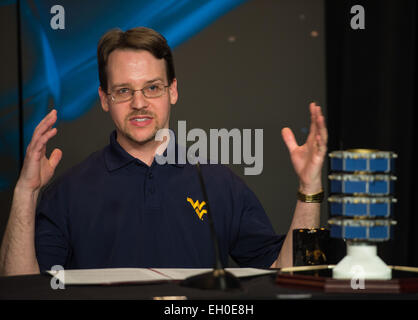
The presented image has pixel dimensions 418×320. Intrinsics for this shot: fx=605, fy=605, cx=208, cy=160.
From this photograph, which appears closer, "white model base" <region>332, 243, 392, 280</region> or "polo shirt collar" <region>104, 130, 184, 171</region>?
"white model base" <region>332, 243, 392, 280</region>

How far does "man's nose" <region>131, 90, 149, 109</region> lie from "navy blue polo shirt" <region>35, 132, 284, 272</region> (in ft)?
0.52

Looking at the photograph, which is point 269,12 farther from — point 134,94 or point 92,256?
point 92,256

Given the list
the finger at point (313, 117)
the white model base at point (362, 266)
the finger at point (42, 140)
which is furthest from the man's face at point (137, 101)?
the white model base at point (362, 266)

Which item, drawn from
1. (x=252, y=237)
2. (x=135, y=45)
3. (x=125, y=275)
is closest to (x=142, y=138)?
(x=135, y=45)

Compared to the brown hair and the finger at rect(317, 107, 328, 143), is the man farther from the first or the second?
the finger at rect(317, 107, 328, 143)

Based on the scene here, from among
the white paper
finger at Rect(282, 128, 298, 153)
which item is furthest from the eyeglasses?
the white paper

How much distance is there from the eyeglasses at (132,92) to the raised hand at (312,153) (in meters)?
0.67

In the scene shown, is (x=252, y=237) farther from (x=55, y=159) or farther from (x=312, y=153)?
(x=55, y=159)

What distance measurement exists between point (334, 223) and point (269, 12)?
2.08 meters

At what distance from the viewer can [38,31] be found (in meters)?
3.04

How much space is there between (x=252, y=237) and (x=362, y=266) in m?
0.96

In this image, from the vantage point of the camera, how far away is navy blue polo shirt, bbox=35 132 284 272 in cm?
205
